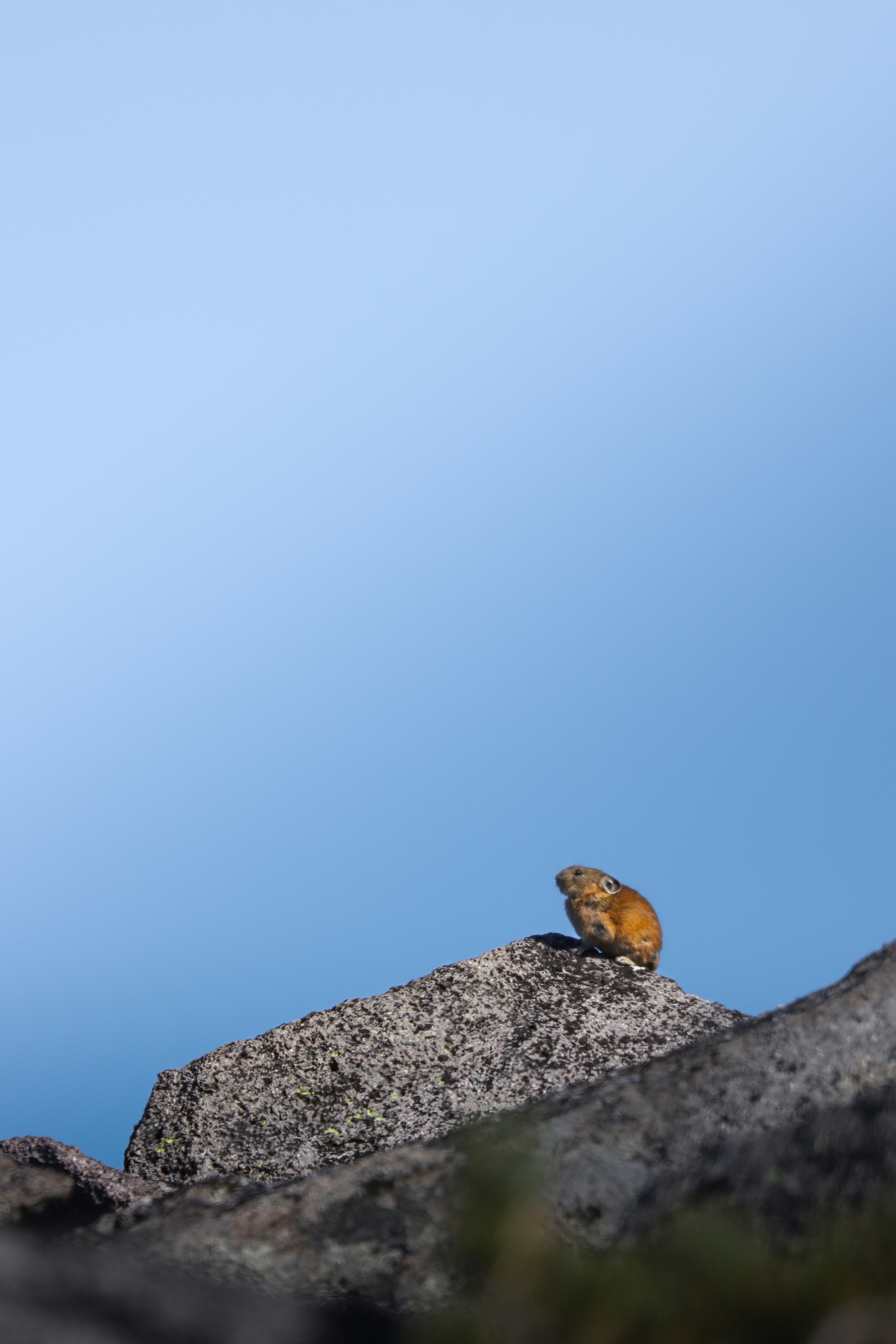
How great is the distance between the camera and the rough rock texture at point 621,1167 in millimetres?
2945

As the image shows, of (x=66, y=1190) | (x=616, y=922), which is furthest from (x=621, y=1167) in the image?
(x=616, y=922)

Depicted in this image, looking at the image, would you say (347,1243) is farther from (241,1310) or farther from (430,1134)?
(430,1134)

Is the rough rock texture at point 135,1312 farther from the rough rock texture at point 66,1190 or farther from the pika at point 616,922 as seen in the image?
the pika at point 616,922

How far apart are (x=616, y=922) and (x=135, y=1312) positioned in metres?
6.12

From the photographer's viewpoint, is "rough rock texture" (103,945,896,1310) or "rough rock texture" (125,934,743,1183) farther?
"rough rock texture" (125,934,743,1183)

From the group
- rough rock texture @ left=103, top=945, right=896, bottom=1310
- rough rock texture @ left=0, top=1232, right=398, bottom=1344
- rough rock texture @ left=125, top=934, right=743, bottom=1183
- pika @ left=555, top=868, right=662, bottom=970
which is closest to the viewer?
rough rock texture @ left=0, top=1232, right=398, bottom=1344

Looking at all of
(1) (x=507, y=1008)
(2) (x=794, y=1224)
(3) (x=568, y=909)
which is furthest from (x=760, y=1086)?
(3) (x=568, y=909)

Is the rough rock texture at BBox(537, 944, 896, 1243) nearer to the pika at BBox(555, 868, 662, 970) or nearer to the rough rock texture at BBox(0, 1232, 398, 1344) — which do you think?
the rough rock texture at BBox(0, 1232, 398, 1344)

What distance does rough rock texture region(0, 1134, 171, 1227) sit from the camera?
4.27 meters

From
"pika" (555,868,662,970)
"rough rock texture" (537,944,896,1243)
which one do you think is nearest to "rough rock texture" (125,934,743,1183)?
"pika" (555,868,662,970)

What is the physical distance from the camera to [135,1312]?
2488 mm

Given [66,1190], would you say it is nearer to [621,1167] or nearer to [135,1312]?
[135,1312]

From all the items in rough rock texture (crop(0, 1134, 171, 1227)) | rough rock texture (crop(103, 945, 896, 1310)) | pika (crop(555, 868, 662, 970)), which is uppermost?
pika (crop(555, 868, 662, 970))

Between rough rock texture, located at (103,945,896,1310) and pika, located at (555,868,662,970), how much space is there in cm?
433
